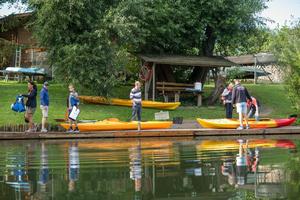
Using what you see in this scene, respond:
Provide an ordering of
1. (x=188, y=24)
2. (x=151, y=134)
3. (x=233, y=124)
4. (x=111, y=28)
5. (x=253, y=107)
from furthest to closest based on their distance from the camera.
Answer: (x=188, y=24), (x=111, y=28), (x=253, y=107), (x=233, y=124), (x=151, y=134)

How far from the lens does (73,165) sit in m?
12.3

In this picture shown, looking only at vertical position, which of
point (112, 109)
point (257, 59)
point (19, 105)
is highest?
point (257, 59)

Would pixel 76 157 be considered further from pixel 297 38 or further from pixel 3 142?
pixel 297 38

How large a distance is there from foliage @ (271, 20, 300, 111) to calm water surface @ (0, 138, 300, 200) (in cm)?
1146

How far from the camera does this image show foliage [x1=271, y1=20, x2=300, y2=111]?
2753cm

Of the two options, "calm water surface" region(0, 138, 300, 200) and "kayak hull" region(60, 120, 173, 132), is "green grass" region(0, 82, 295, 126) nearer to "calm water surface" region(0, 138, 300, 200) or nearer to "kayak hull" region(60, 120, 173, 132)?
"kayak hull" region(60, 120, 173, 132)

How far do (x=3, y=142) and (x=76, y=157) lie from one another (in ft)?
21.8

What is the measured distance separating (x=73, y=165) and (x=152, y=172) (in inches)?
88.0

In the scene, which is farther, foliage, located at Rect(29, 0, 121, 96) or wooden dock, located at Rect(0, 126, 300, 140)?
foliage, located at Rect(29, 0, 121, 96)

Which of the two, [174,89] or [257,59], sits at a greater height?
[257,59]

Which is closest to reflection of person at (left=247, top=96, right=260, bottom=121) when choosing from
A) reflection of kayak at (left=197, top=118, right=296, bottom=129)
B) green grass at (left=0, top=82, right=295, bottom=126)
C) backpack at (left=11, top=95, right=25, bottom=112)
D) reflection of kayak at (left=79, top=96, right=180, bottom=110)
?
reflection of kayak at (left=197, top=118, right=296, bottom=129)

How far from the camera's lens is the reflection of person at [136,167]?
30.9ft

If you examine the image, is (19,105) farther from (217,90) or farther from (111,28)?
(217,90)

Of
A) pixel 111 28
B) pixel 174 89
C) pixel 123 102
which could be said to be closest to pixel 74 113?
pixel 111 28
